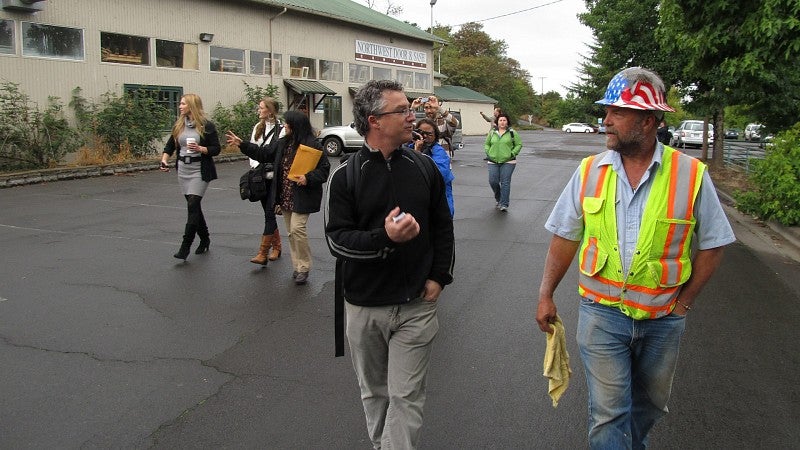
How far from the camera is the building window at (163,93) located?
20.8m

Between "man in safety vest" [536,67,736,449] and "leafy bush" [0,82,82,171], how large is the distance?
16623 mm

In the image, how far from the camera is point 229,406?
160 inches

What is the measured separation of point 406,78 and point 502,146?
26582 mm

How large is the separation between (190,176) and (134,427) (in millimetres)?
4428

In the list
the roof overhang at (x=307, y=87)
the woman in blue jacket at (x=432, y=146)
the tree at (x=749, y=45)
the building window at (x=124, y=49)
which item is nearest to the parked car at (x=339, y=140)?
the roof overhang at (x=307, y=87)

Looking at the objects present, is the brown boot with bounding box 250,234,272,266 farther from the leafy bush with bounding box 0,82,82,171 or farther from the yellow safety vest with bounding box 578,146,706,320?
the leafy bush with bounding box 0,82,82,171

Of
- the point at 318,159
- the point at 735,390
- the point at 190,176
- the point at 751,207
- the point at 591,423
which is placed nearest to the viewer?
the point at 591,423

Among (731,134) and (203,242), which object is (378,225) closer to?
(203,242)

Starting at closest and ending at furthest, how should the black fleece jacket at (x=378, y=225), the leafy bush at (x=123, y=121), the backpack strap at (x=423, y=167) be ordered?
the black fleece jacket at (x=378, y=225) → the backpack strap at (x=423, y=167) → the leafy bush at (x=123, y=121)

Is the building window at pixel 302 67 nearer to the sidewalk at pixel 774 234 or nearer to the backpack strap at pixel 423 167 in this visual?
the sidewalk at pixel 774 234

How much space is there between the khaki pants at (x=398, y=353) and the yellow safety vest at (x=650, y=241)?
79cm

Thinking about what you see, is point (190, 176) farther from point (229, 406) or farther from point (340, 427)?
point (340, 427)

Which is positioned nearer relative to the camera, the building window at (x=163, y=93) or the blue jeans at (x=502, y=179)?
the blue jeans at (x=502, y=179)

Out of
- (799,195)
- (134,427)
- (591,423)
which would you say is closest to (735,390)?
(591,423)
